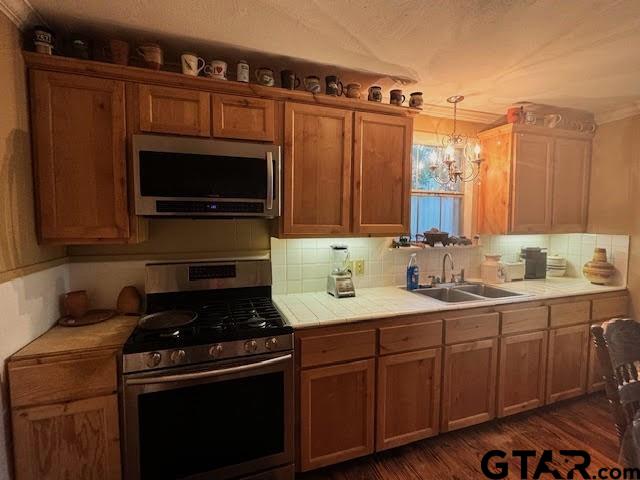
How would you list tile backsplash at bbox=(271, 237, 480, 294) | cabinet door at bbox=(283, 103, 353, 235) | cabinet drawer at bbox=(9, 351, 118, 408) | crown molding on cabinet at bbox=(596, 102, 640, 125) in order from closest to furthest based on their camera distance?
cabinet drawer at bbox=(9, 351, 118, 408) → cabinet door at bbox=(283, 103, 353, 235) → tile backsplash at bbox=(271, 237, 480, 294) → crown molding on cabinet at bbox=(596, 102, 640, 125)

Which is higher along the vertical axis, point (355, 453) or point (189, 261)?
point (189, 261)

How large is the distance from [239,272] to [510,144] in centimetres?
238

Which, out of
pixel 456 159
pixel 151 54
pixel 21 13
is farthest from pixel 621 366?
pixel 21 13

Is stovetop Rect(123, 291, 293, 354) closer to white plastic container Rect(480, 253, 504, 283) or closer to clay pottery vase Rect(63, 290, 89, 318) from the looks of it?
clay pottery vase Rect(63, 290, 89, 318)

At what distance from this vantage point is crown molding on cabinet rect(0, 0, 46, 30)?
135 centimetres

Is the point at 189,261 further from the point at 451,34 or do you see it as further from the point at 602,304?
the point at 602,304

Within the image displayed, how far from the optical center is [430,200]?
2.79 metres

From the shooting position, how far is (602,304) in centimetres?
253

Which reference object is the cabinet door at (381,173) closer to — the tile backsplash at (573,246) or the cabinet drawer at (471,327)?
the cabinet drawer at (471,327)

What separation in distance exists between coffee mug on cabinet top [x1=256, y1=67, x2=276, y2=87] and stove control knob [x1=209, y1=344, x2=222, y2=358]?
1.45 metres

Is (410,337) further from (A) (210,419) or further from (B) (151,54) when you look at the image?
(B) (151,54)

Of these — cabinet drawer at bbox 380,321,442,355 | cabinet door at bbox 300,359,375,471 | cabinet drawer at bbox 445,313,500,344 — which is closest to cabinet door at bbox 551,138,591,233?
cabinet drawer at bbox 445,313,500,344

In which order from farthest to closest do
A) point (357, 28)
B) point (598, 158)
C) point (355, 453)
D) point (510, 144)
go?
point (598, 158) → point (510, 144) → point (355, 453) → point (357, 28)

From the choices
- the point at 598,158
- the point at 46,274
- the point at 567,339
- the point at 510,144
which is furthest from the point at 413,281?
the point at 46,274
